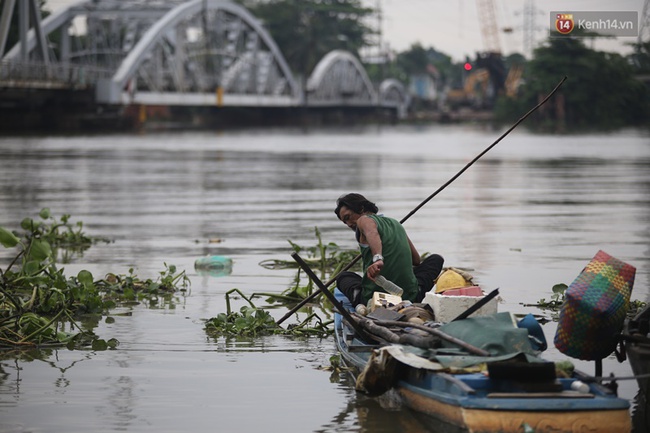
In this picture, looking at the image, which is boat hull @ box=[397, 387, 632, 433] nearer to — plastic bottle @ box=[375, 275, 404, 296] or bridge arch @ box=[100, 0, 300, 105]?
plastic bottle @ box=[375, 275, 404, 296]

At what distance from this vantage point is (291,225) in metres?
18.9

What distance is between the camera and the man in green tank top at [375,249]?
8.59m

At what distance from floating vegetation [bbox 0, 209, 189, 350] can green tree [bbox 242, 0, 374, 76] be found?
122 metres

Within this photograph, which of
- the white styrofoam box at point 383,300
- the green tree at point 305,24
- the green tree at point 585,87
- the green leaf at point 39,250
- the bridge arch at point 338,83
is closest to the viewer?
the white styrofoam box at point 383,300

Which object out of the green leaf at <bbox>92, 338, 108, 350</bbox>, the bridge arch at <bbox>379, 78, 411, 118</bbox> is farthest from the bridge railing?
the bridge arch at <bbox>379, 78, 411, 118</bbox>

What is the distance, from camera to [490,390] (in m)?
6.17

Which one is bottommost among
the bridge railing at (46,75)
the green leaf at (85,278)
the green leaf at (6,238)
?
the green leaf at (85,278)

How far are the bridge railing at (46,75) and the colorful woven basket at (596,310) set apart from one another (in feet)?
166

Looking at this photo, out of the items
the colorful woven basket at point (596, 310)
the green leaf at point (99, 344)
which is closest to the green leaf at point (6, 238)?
the green leaf at point (99, 344)

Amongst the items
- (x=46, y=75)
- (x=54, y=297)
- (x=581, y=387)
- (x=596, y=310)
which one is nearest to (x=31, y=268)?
(x=54, y=297)

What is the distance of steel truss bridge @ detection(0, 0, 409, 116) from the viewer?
2660 inches

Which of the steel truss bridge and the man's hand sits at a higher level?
the steel truss bridge

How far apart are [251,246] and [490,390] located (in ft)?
32.6

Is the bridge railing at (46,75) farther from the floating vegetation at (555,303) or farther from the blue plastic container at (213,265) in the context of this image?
the floating vegetation at (555,303)
